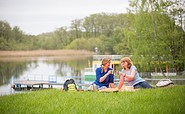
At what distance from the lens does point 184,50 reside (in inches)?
539

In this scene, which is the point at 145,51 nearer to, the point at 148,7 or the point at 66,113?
the point at 148,7

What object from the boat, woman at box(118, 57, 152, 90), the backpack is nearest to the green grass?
woman at box(118, 57, 152, 90)

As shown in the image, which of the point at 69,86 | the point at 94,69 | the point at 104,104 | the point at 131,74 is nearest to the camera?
the point at 104,104

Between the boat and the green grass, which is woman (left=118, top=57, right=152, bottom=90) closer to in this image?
the green grass

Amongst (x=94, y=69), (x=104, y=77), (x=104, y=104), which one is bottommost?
(x=94, y=69)

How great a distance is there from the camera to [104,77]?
5.28 m

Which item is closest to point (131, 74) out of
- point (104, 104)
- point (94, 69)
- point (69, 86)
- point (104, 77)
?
point (104, 77)

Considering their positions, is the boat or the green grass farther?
the boat

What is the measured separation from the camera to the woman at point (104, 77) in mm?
5289

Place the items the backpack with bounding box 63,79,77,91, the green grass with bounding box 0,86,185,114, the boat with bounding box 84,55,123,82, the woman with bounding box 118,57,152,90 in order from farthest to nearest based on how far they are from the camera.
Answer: the boat with bounding box 84,55,123,82, the backpack with bounding box 63,79,77,91, the woman with bounding box 118,57,152,90, the green grass with bounding box 0,86,185,114

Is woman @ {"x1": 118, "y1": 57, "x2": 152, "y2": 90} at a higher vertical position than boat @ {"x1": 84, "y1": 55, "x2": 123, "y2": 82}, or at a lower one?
higher

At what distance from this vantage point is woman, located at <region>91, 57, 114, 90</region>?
5289mm

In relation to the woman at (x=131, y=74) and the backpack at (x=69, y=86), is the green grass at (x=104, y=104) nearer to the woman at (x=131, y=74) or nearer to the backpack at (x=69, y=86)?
the woman at (x=131, y=74)

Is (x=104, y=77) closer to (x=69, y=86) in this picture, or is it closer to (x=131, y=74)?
(x=131, y=74)
